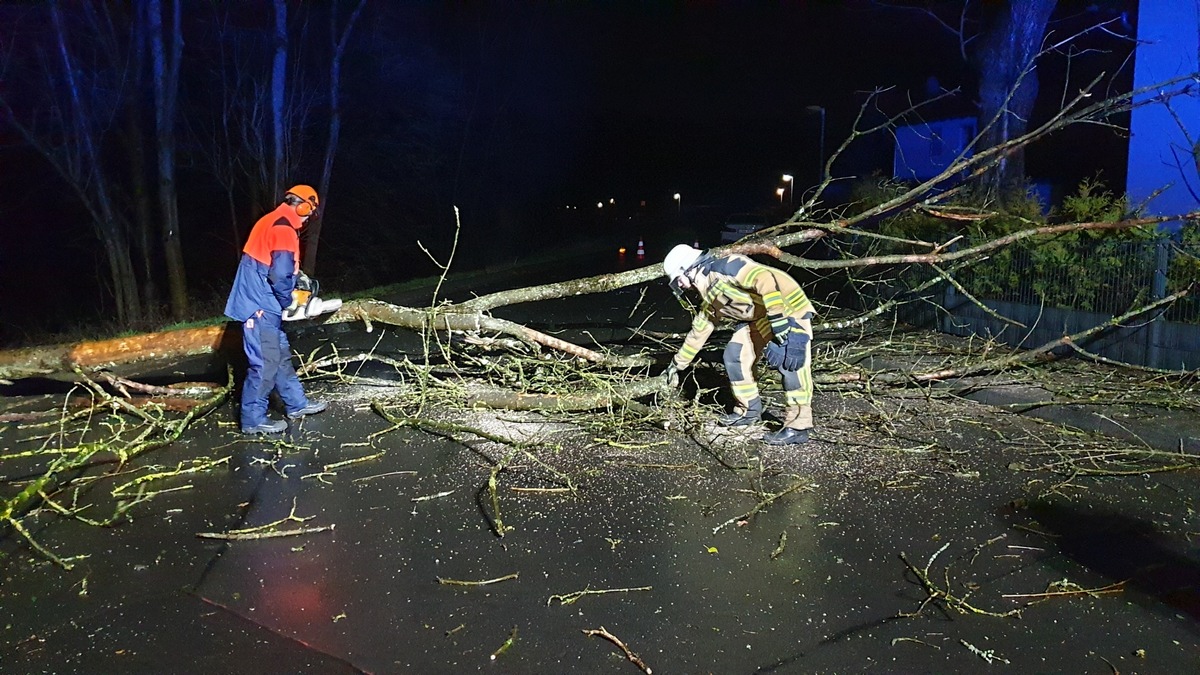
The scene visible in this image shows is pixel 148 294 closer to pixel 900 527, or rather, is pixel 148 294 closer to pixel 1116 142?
pixel 900 527

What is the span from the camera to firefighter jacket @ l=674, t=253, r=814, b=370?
517cm

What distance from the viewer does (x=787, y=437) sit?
17.9 ft

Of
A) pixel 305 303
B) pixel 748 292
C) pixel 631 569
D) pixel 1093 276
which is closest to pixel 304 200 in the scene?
pixel 305 303

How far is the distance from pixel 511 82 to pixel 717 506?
24061 mm

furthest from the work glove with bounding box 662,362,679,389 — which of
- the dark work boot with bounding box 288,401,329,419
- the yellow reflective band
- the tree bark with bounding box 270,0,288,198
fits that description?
the tree bark with bounding box 270,0,288,198

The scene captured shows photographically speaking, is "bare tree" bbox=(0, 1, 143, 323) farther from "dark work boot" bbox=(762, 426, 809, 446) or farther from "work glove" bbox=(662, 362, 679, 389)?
"dark work boot" bbox=(762, 426, 809, 446)

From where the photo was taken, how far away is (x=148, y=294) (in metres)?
14.9

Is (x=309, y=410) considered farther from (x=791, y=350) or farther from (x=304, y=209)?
(x=791, y=350)

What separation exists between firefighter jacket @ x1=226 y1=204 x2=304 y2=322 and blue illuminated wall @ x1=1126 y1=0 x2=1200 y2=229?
11.0 m

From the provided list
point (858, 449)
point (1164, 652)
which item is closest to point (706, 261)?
point (858, 449)

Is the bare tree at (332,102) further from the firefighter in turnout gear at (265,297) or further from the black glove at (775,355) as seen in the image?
the black glove at (775,355)

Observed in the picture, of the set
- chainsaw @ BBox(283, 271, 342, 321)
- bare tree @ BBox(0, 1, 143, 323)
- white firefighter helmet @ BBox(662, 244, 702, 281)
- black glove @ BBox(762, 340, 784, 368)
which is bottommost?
black glove @ BBox(762, 340, 784, 368)

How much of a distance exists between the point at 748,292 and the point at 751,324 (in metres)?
0.50

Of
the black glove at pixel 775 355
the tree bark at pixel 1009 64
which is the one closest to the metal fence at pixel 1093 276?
the tree bark at pixel 1009 64
